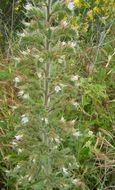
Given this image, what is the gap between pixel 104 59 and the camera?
17.4 ft

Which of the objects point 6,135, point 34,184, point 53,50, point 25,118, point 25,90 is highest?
point 53,50

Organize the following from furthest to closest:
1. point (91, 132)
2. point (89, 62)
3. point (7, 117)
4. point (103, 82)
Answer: point (89, 62) < point (103, 82) < point (7, 117) < point (91, 132)

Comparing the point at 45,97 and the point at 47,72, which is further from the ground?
the point at 47,72

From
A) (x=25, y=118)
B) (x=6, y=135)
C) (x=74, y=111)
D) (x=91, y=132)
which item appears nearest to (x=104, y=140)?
(x=91, y=132)

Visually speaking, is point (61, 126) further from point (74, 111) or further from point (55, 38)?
point (74, 111)

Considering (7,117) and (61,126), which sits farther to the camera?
(7,117)

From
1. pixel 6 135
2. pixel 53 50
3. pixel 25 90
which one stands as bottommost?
pixel 6 135

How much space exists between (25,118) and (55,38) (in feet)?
1.82

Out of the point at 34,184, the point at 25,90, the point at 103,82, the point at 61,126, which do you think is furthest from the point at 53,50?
the point at 103,82

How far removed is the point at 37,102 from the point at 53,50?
1.48 ft

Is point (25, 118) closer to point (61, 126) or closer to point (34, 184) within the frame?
point (61, 126)

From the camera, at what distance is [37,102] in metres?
3.08

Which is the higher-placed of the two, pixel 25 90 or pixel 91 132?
pixel 25 90

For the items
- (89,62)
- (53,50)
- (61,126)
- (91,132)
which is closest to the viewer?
(53,50)
